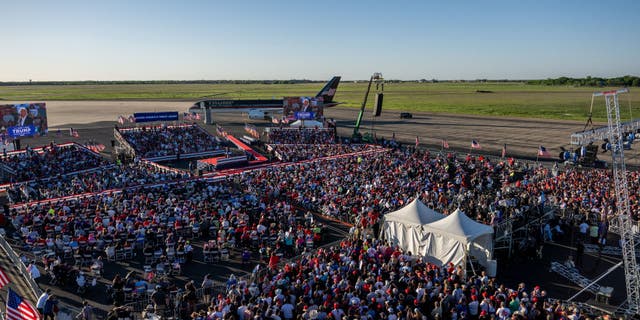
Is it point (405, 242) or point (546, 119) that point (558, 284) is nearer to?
point (405, 242)

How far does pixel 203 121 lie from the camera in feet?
231

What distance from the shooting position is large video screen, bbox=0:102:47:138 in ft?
131

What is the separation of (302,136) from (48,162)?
25443mm

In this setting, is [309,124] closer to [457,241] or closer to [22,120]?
[22,120]

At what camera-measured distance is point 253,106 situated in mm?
71500

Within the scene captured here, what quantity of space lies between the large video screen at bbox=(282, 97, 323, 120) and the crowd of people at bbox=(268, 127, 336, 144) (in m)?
3.92

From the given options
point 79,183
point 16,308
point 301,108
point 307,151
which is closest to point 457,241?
point 16,308

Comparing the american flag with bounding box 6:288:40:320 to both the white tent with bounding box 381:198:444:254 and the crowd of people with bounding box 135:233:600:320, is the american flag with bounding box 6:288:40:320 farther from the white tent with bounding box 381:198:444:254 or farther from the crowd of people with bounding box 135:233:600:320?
the white tent with bounding box 381:198:444:254

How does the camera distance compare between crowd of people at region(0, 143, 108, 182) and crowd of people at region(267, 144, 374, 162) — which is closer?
crowd of people at region(0, 143, 108, 182)

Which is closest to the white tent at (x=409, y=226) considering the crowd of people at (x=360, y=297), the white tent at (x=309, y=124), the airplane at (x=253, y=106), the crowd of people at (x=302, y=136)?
the crowd of people at (x=360, y=297)

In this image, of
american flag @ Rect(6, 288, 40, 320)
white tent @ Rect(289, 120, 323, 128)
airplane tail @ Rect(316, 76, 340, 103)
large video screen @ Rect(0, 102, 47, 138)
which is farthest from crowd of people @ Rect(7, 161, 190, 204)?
airplane tail @ Rect(316, 76, 340, 103)

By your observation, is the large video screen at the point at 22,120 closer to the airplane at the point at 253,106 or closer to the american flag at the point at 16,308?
the airplane at the point at 253,106

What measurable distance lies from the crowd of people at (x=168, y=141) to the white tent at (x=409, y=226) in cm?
2942

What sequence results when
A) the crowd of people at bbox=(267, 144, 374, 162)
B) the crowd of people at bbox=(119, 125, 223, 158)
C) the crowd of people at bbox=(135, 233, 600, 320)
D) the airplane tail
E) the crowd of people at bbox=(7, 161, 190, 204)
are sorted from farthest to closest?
the airplane tail
the crowd of people at bbox=(119, 125, 223, 158)
the crowd of people at bbox=(267, 144, 374, 162)
the crowd of people at bbox=(7, 161, 190, 204)
the crowd of people at bbox=(135, 233, 600, 320)
